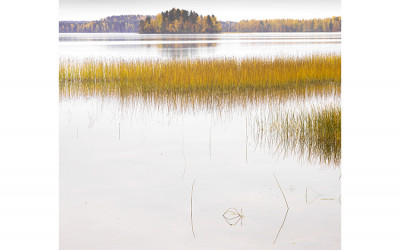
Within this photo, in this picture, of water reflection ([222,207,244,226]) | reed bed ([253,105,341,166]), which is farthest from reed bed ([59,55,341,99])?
water reflection ([222,207,244,226])

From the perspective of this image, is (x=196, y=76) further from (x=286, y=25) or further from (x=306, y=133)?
(x=306, y=133)

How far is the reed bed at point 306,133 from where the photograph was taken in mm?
5145

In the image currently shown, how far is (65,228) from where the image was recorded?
393 centimetres

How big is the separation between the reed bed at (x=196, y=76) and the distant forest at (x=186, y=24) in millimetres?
1235

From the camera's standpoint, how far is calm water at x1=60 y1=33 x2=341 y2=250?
377cm

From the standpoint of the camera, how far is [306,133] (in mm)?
5594

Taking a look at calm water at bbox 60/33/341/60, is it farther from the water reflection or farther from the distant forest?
the water reflection

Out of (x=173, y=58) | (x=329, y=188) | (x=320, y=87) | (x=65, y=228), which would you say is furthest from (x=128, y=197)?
(x=173, y=58)

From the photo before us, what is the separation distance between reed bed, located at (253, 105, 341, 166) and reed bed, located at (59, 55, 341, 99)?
1061 mm
